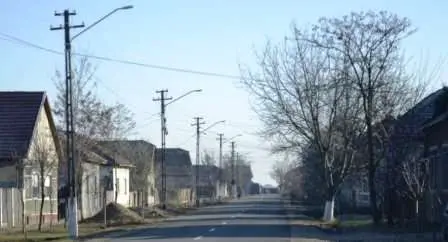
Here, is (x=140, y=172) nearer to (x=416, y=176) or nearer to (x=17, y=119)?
(x=17, y=119)

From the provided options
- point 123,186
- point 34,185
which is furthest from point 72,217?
point 123,186

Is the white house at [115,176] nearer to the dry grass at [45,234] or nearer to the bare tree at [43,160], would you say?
the bare tree at [43,160]

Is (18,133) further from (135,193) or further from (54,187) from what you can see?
(135,193)

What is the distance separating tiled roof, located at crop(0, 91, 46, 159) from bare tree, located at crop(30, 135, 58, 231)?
685mm

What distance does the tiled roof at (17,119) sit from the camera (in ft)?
151

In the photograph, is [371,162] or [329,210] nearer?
[371,162]

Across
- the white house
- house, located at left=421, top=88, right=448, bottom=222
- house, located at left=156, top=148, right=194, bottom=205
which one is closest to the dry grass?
house, located at left=421, top=88, right=448, bottom=222

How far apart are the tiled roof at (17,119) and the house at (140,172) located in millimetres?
26233

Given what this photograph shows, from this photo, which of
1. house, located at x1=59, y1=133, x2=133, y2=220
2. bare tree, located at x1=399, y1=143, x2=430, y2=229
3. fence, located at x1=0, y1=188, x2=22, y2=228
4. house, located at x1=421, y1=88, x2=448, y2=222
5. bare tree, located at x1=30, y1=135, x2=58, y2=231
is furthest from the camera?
house, located at x1=59, y1=133, x2=133, y2=220

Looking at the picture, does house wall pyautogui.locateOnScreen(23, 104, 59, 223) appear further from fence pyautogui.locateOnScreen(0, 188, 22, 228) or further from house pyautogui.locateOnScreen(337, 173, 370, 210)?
house pyautogui.locateOnScreen(337, 173, 370, 210)

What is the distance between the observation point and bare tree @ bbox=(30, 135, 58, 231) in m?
41.9

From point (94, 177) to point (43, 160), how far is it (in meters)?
24.6

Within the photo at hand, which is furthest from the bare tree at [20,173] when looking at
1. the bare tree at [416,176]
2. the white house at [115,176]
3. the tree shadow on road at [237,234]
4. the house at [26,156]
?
the bare tree at [416,176]

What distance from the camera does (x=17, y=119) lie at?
4788 centimetres
